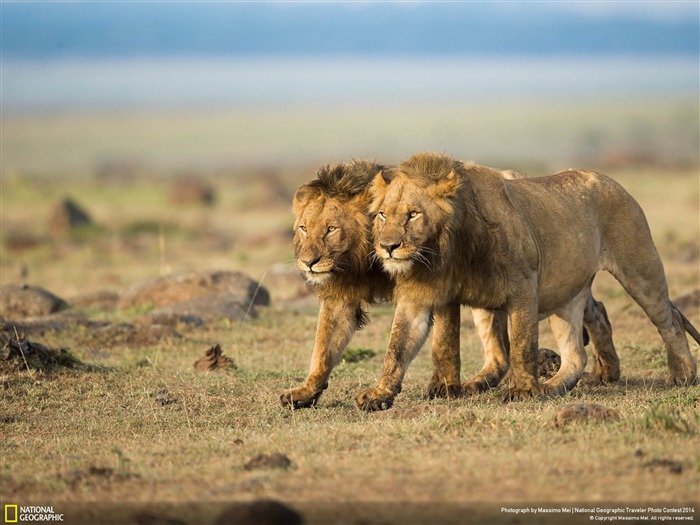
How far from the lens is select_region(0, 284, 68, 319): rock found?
1372 cm

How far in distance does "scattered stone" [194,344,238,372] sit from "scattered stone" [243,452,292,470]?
3.99 metres

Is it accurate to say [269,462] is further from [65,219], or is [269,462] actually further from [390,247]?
[65,219]

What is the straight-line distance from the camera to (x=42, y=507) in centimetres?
573

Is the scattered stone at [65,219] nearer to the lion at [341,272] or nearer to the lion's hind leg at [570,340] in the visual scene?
the lion's hind leg at [570,340]

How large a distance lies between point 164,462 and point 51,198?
3017 centimetres

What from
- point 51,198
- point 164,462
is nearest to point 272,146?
point 51,198

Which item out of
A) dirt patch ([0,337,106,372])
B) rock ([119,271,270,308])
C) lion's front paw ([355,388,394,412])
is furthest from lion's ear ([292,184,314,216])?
rock ([119,271,270,308])

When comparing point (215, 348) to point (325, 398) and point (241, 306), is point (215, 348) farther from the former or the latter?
point (241, 306)

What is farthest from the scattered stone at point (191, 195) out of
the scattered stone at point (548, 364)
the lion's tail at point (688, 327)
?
→ the lion's tail at point (688, 327)

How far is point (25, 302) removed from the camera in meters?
13.9

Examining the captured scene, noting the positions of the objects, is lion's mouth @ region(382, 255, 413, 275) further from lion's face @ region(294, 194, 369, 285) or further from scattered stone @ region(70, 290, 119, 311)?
scattered stone @ region(70, 290, 119, 311)

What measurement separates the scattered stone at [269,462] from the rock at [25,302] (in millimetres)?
8051

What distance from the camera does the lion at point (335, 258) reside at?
7934 millimetres

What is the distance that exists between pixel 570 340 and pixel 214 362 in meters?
3.07
